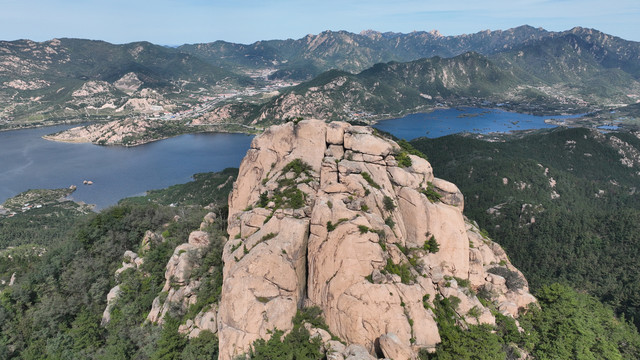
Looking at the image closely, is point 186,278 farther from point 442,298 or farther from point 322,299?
point 442,298

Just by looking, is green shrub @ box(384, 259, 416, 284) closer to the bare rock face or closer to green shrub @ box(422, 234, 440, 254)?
the bare rock face

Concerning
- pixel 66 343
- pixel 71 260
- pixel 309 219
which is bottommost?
pixel 66 343

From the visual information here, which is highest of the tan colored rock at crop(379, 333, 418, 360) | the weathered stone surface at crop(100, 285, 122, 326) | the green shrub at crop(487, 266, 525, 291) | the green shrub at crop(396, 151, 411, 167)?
the green shrub at crop(396, 151, 411, 167)

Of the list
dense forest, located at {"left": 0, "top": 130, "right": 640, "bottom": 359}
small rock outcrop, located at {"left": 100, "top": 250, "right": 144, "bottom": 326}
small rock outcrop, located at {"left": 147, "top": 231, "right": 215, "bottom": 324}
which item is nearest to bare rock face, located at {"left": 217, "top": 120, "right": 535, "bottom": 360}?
dense forest, located at {"left": 0, "top": 130, "right": 640, "bottom": 359}

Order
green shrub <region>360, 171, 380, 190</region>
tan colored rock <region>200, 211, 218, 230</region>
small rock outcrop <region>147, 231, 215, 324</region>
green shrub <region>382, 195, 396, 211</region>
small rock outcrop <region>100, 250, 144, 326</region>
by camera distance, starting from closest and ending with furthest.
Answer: green shrub <region>382, 195, 396, 211</region> → small rock outcrop <region>147, 231, 215, 324</region> → green shrub <region>360, 171, 380, 190</region> → small rock outcrop <region>100, 250, 144, 326</region> → tan colored rock <region>200, 211, 218, 230</region>

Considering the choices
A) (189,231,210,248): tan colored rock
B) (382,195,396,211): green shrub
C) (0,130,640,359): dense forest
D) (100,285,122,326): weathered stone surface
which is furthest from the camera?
(189,231,210,248): tan colored rock

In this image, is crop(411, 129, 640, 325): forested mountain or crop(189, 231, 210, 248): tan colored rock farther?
crop(411, 129, 640, 325): forested mountain

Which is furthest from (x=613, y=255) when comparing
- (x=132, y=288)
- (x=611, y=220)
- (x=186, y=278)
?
(x=132, y=288)

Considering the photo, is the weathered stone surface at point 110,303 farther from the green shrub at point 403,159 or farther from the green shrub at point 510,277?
the green shrub at point 510,277

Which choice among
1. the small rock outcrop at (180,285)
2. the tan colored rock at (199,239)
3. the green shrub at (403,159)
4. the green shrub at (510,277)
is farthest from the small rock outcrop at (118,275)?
the green shrub at (510,277)
